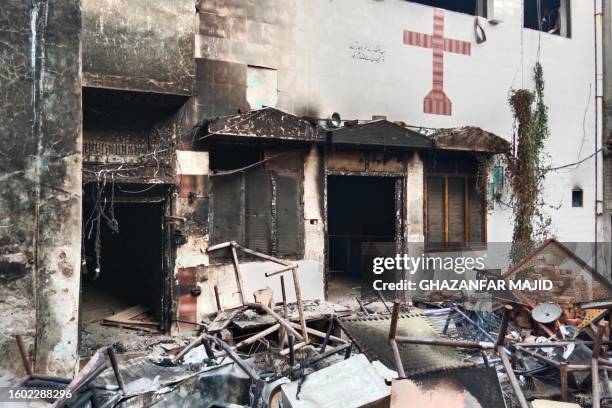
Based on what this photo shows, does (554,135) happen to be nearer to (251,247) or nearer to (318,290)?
(318,290)

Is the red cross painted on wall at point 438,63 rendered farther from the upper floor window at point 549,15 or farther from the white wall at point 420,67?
the upper floor window at point 549,15

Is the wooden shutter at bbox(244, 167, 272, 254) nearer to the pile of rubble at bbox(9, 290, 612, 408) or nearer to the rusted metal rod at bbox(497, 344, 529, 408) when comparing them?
the pile of rubble at bbox(9, 290, 612, 408)

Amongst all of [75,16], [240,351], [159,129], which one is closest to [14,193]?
[75,16]

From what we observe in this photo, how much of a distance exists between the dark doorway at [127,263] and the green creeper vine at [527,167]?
809 centimetres

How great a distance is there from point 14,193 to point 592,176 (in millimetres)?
13375

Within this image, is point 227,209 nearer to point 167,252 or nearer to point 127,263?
point 167,252

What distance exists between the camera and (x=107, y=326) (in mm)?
8883

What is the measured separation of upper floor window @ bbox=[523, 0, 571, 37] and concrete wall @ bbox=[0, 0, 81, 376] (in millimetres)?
11711

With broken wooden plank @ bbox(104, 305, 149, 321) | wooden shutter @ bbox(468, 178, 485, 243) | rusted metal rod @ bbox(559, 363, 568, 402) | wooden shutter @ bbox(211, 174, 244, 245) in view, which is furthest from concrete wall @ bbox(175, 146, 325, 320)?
rusted metal rod @ bbox(559, 363, 568, 402)

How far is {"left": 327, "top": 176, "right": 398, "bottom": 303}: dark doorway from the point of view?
12.1m

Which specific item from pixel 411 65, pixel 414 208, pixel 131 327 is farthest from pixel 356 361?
pixel 411 65

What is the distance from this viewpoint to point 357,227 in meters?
13.8

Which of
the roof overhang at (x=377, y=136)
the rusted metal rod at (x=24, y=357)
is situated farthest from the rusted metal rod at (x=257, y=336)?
the roof overhang at (x=377, y=136)

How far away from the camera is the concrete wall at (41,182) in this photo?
5605 mm
